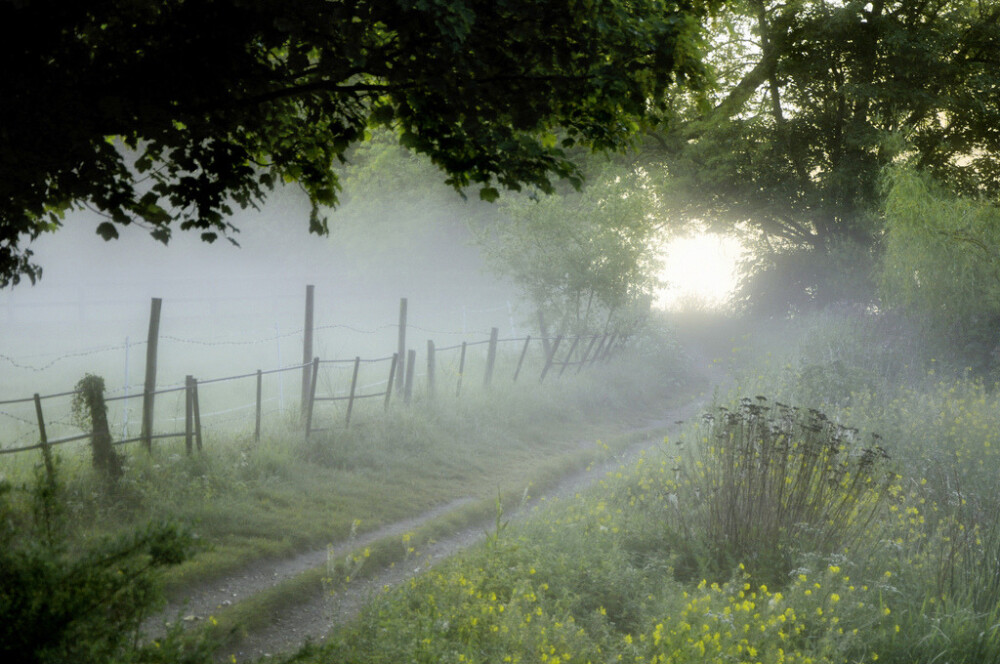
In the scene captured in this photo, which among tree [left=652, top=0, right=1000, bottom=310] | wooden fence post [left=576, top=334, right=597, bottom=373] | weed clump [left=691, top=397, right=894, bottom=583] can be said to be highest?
tree [left=652, top=0, right=1000, bottom=310]

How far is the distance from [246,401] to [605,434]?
377 inches

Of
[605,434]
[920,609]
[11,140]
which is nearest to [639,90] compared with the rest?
[11,140]

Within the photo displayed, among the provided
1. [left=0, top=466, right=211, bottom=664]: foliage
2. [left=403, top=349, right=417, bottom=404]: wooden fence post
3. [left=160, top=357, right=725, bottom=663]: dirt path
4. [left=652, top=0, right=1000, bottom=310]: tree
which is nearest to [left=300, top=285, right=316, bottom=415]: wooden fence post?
[left=403, top=349, right=417, bottom=404]: wooden fence post

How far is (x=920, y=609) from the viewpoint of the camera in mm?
6203

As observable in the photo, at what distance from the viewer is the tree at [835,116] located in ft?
69.6

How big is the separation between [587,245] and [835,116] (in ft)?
31.5

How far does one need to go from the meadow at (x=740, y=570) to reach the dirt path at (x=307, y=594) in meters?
0.68

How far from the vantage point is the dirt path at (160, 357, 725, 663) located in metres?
6.78

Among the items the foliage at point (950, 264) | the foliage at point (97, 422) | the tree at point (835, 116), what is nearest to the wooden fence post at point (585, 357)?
the tree at point (835, 116)

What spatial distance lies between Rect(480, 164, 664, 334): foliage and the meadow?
10.5m

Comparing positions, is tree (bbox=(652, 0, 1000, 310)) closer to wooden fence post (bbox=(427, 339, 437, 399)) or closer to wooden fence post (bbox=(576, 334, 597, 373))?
wooden fence post (bbox=(576, 334, 597, 373))

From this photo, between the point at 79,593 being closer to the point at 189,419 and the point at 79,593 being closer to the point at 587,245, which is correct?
the point at 189,419

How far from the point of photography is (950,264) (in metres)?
16.0

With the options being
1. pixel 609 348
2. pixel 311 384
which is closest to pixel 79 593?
pixel 311 384
